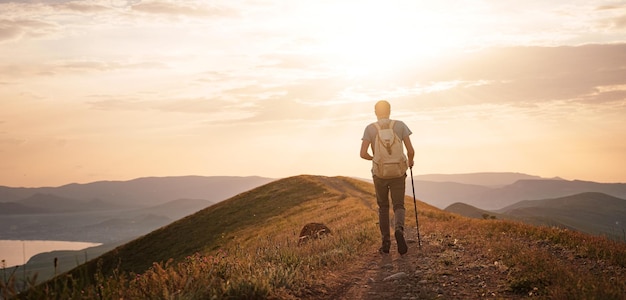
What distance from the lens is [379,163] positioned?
11.4 meters

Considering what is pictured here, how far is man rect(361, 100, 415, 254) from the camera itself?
37.5 feet

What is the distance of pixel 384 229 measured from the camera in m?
11.8

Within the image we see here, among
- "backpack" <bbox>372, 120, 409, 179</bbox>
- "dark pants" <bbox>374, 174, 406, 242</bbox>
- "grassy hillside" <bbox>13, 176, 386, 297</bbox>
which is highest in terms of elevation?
"backpack" <bbox>372, 120, 409, 179</bbox>

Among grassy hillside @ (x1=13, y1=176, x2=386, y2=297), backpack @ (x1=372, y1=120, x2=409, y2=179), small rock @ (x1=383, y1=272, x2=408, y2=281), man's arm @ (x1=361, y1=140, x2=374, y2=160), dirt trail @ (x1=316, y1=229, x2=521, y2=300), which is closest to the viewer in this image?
dirt trail @ (x1=316, y1=229, x2=521, y2=300)

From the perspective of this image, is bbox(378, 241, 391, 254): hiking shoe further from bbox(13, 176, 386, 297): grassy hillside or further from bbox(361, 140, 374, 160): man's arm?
bbox(13, 176, 386, 297): grassy hillside

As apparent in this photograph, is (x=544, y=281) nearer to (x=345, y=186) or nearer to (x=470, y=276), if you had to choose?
(x=470, y=276)

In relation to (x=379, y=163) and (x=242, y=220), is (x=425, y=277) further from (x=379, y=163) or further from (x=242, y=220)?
(x=242, y=220)

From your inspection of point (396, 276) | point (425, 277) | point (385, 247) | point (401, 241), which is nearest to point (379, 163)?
point (401, 241)

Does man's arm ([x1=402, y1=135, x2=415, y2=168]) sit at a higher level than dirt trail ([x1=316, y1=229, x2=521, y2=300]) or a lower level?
higher

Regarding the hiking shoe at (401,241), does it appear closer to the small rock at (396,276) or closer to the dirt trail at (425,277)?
the dirt trail at (425,277)

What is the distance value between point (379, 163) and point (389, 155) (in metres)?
0.28

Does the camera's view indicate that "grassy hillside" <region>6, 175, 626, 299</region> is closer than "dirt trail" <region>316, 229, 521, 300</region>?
Yes

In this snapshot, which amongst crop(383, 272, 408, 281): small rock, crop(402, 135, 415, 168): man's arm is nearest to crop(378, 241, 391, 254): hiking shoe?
crop(402, 135, 415, 168): man's arm

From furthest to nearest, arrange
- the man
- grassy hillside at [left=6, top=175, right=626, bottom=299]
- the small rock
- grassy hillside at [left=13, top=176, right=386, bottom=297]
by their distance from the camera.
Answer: grassy hillside at [left=13, top=176, right=386, bottom=297], the man, the small rock, grassy hillside at [left=6, top=175, right=626, bottom=299]
